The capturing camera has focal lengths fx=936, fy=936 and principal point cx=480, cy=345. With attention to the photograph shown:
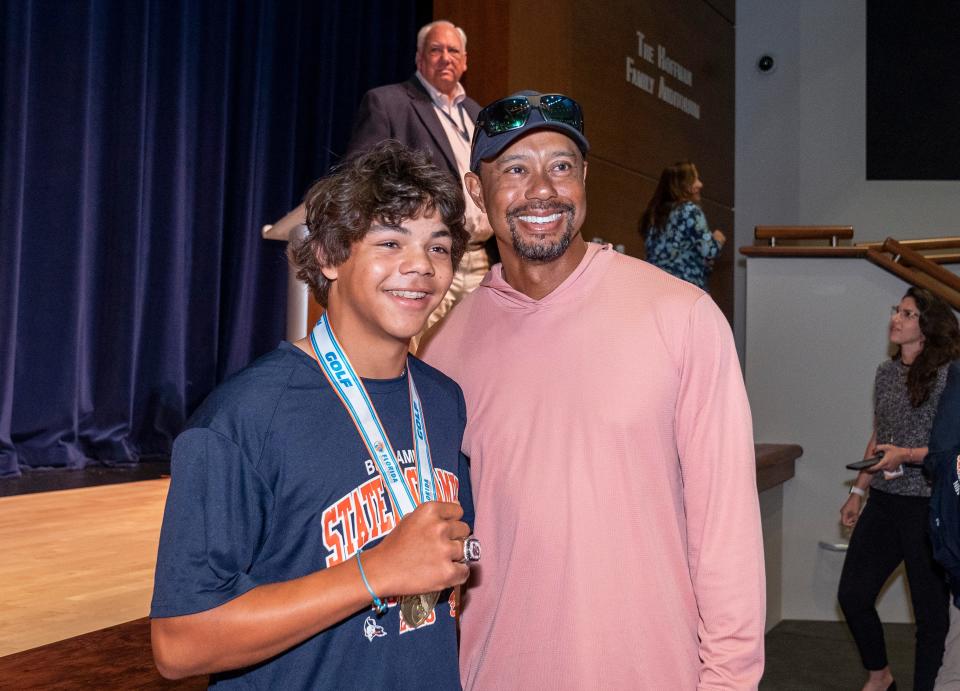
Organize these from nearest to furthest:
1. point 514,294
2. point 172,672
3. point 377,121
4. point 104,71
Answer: point 172,672
point 514,294
point 377,121
point 104,71

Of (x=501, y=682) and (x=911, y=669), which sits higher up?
(x=501, y=682)

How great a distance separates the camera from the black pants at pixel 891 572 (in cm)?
412

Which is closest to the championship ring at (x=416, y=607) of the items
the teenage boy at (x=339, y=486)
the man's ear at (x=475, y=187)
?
the teenage boy at (x=339, y=486)

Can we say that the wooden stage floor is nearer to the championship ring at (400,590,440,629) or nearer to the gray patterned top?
the championship ring at (400,590,440,629)

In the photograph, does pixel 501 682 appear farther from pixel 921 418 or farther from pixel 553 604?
pixel 921 418

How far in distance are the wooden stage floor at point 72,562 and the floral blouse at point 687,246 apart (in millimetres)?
2820

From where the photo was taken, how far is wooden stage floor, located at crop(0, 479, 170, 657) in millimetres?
2166

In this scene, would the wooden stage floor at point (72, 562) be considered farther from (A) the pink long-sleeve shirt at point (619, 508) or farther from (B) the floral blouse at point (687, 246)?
(B) the floral blouse at point (687, 246)

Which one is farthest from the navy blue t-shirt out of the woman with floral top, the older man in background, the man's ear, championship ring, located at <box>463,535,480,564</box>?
the woman with floral top

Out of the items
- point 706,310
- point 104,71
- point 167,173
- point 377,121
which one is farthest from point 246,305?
point 706,310

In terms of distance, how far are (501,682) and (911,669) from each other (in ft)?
15.5

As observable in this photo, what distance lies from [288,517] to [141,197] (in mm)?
4686

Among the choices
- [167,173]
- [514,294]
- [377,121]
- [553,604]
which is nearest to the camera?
[553,604]

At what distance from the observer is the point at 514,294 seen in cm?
170
